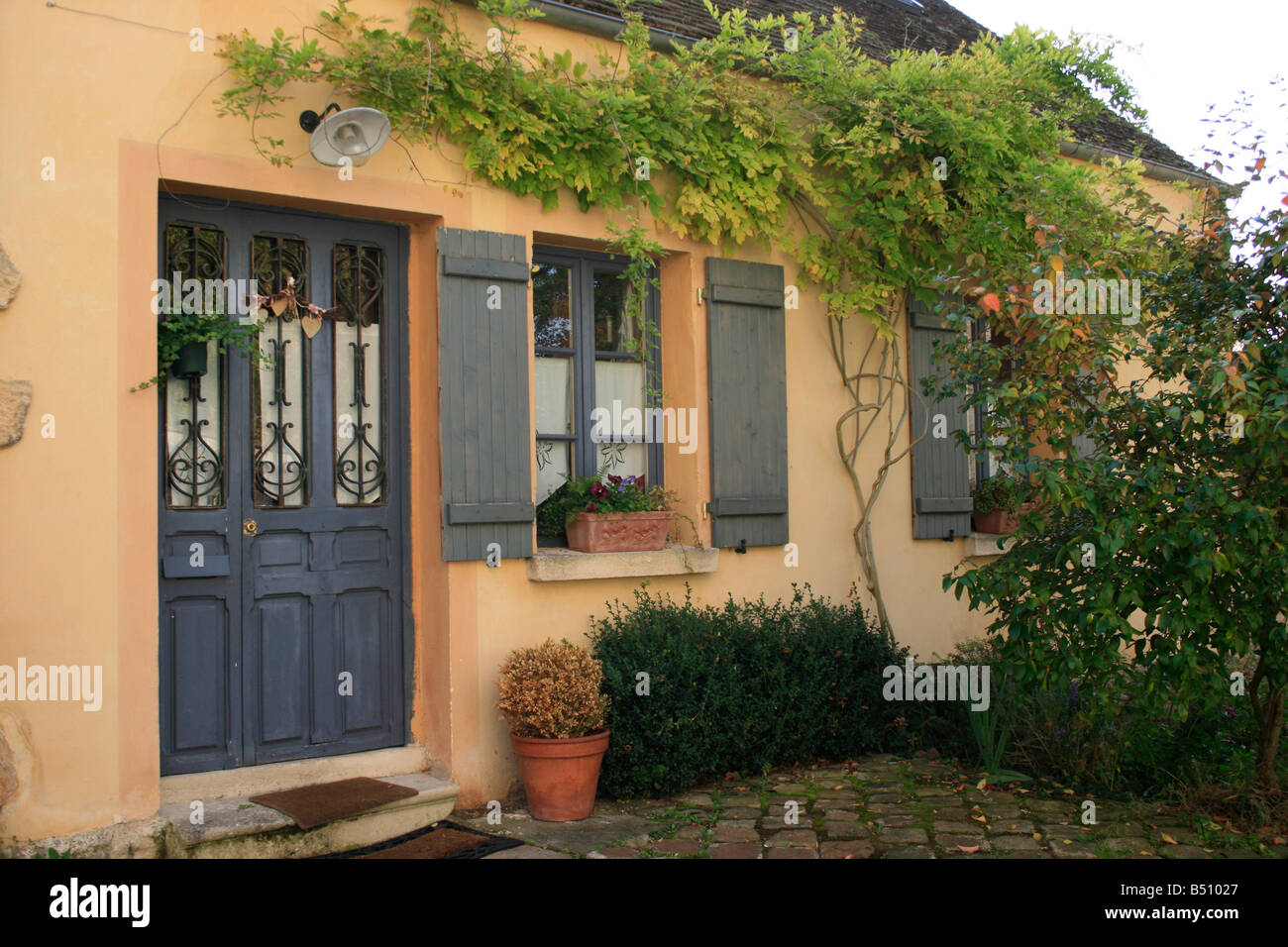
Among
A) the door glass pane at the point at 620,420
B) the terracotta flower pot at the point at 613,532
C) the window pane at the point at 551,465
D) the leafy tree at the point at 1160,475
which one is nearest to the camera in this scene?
the leafy tree at the point at 1160,475

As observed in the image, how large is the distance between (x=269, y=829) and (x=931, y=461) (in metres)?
4.33

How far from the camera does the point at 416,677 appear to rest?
5.05m

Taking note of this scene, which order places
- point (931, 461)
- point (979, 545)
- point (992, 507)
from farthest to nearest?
1. point (992, 507)
2. point (979, 545)
3. point (931, 461)

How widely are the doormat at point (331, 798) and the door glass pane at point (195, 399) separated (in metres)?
1.30

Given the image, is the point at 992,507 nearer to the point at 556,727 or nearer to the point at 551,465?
the point at 551,465

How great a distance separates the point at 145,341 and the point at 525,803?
8.66ft

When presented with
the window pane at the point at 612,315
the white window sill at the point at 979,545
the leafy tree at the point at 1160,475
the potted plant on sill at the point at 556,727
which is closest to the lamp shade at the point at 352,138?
the window pane at the point at 612,315

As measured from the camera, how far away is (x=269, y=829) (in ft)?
13.7

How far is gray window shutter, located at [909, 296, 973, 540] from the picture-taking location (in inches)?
257

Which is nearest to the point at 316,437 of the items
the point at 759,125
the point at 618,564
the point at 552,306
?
the point at 552,306

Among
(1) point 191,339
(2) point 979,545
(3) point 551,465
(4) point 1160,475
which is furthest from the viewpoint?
(2) point 979,545

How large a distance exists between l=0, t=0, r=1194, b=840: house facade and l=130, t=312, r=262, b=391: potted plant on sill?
4.7 inches

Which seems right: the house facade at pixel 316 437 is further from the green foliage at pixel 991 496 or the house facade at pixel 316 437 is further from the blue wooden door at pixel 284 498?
the green foliage at pixel 991 496

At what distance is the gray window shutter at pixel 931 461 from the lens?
6516mm
